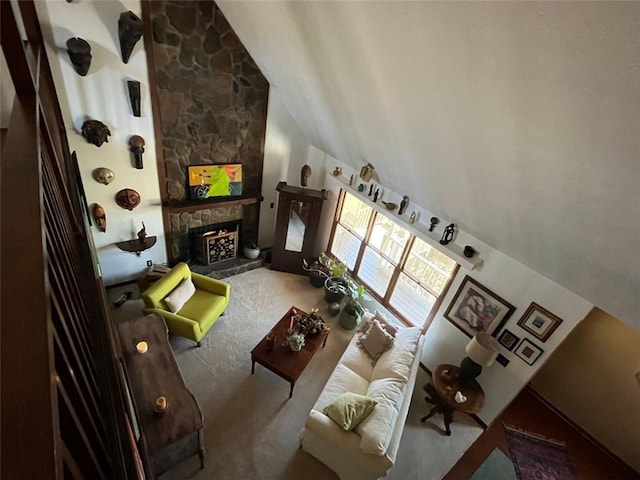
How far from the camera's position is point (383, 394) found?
320 cm

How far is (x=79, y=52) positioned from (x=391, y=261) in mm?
4269

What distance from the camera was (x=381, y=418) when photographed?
9.46 feet

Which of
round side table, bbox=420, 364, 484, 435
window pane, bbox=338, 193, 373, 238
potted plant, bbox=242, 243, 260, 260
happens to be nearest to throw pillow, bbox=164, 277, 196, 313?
potted plant, bbox=242, 243, 260, 260

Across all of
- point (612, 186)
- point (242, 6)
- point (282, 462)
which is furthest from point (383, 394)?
point (242, 6)

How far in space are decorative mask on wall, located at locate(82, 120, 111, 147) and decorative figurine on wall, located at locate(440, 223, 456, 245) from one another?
397cm

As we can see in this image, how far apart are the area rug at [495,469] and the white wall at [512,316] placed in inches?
14.5

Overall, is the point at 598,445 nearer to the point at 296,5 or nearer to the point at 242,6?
the point at 296,5

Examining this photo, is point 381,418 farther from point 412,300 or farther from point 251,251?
point 251,251

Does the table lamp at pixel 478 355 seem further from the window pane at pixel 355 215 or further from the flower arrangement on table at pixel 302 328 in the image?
the window pane at pixel 355 215

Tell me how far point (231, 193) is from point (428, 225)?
2.90 m

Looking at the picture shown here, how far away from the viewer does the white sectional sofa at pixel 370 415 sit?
9.03 feet

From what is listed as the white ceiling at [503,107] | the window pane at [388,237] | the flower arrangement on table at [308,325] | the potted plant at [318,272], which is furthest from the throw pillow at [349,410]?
the potted plant at [318,272]

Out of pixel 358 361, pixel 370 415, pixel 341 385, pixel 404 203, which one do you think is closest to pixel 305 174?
pixel 404 203

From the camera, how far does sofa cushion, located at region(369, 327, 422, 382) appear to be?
3.46m
